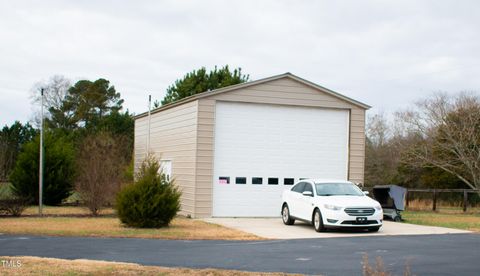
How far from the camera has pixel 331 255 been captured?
1309cm

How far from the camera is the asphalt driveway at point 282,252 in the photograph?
11422 millimetres

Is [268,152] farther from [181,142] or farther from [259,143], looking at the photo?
[181,142]

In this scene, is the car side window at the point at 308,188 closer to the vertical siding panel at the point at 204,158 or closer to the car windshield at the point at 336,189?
the car windshield at the point at 336,189

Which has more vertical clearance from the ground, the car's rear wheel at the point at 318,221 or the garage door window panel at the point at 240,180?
the garage door window panel at the point at 240,180

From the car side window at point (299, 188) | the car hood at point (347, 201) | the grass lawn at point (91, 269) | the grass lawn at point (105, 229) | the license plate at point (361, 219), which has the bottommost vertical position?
the grass lawn at point (105, 229)

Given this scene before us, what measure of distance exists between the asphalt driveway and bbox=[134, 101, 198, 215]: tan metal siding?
26.0 feet

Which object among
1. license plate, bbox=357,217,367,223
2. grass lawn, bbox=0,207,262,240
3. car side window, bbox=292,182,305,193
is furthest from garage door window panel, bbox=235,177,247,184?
license plate, bbox=357,217,367,223

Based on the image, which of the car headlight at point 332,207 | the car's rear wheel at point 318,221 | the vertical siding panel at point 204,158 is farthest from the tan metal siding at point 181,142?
the car headlight at point 332,207

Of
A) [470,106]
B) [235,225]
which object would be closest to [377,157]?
[470,106]

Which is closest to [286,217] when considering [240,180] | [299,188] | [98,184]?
[299,188]

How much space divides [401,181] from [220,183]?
22.4m

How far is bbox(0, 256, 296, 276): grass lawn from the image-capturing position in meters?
9.95

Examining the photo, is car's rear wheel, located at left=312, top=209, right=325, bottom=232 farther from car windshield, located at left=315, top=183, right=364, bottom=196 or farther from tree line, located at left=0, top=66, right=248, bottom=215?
tree line, located at left=0, top=66, right=248, bottom=215

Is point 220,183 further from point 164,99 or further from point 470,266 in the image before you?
point 164,99
